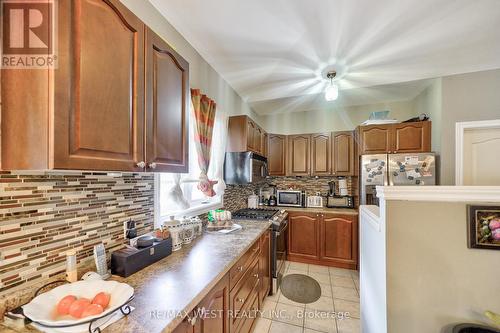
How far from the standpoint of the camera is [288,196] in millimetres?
3521

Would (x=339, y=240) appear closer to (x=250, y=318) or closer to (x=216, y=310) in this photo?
(x=250, y=318)

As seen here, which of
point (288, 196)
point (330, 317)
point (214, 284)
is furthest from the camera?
point (288, 196)

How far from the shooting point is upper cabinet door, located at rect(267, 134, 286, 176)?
3.60 meters

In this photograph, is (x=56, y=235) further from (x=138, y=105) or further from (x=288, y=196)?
(x=288, y=196)

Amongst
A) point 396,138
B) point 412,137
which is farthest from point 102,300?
point 412,137

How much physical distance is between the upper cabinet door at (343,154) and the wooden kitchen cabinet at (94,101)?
9.47 feet

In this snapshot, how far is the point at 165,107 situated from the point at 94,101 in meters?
0.40

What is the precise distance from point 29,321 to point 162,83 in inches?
44.4

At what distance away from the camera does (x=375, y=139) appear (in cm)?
292

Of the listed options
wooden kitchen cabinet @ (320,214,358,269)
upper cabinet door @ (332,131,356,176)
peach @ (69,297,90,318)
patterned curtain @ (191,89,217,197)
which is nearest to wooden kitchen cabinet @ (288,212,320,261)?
wooden kitchen cabinet @ (320,214,358,269)

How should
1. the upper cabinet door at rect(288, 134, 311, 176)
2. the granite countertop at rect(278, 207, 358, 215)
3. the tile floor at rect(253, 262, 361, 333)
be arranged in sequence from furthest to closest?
the upper cabinet door at rect(288, 134, 311, 176) → the granite countertop at rect(278, 207, 358, 215) → the tile floor at rect(253, 262, 361, 333)

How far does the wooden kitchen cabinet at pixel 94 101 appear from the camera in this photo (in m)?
0.64

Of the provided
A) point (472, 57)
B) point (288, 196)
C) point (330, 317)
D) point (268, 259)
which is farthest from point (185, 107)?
point (472, 57)

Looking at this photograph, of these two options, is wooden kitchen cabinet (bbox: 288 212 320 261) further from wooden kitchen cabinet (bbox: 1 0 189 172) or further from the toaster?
wooden kitchen cabinet (bbox: 1 0 189 172)
